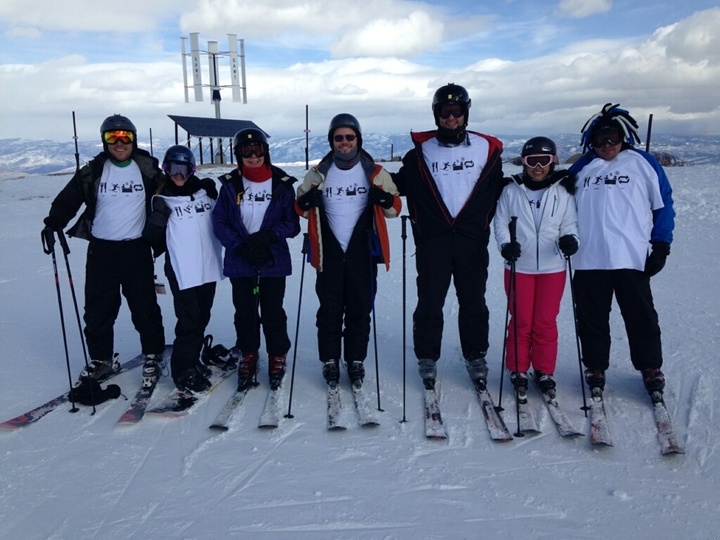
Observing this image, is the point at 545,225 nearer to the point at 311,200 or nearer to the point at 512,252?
the point at 512,252

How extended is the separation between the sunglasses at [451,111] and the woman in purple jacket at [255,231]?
128cm

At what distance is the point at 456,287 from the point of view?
4184 mm

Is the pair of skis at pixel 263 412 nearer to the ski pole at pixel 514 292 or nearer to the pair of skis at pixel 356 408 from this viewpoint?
the pair of skis at pixel 356 408

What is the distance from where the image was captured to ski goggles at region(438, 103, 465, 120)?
3971mm

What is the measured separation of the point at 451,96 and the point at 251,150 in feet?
5.25

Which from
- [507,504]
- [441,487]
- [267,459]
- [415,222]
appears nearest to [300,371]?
[267,459]

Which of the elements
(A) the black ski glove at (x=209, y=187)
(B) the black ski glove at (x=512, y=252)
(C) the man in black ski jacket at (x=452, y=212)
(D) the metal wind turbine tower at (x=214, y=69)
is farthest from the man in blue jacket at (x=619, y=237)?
(D) the metal wind turbine tower at (x=214, y=69)

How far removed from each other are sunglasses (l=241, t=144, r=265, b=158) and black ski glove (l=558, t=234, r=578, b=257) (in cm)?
237

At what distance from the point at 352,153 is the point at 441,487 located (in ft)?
8.20

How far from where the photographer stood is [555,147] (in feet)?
12.4

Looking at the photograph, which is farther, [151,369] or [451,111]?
[151,369]

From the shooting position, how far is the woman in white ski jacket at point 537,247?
3.81 metres

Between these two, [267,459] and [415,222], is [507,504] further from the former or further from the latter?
[415,222]

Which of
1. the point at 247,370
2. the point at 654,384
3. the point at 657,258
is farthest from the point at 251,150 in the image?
the point at 654,384
